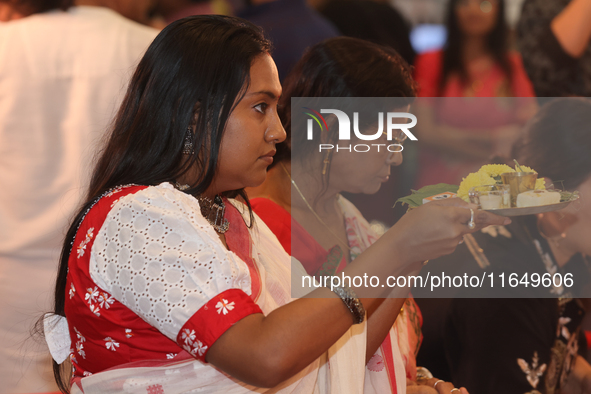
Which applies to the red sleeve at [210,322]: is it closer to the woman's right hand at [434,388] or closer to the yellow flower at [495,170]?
the yellow flower at [495,170]

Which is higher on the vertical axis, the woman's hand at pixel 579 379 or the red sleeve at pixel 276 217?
the red sleeve at pixel 276 217

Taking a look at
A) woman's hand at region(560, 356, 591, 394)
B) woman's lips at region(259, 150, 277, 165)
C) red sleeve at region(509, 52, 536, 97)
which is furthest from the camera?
red sleeve at region(509, 52, 536, 97)

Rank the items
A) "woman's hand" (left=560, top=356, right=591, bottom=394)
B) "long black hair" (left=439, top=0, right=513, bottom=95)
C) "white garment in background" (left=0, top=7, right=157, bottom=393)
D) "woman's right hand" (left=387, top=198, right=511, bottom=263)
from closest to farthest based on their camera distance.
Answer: "woman's right hand" (left=387, top=198, right=511, bottom=263) → "white garment in background" (left=0, top=7, right=157, bottom=393) → "woman's hand" (left=560, top=356, right=591, bottom=394) → "long black hair" (left=439, top=0, right=513, bottom=95)

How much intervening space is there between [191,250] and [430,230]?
358 millimetres

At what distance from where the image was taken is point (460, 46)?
8.68 ft

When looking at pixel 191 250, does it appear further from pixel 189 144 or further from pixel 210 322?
pixel 189 144

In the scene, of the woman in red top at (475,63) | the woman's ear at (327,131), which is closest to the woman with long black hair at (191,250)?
the woman's ear at (327,131)

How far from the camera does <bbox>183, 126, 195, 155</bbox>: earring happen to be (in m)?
0.93

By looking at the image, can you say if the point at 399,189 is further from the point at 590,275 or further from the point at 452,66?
the point at 452,66

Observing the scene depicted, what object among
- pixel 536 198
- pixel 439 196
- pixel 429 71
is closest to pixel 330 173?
pixel 439 196

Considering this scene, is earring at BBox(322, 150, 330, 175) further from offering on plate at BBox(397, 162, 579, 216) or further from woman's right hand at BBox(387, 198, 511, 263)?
woman's right hand at BBox(387, 198, 511, 263)

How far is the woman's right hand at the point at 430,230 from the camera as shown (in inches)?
35.3

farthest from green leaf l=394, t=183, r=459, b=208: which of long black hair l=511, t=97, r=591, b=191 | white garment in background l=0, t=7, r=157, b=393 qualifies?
white garment in background l=0, t=7, r=157, b=393

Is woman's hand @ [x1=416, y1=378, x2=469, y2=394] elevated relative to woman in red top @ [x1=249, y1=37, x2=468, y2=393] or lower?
lower
